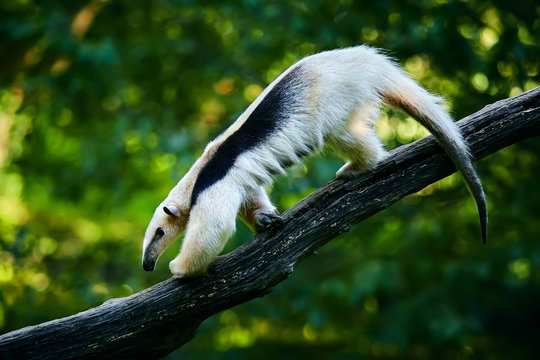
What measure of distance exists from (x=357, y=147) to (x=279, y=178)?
2.91m

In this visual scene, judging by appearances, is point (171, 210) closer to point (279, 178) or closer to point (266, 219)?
point (266, 219)

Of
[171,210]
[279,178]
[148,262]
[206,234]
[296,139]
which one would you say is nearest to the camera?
[206,234]

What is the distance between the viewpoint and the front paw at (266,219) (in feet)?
13.1

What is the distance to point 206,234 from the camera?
385 cm

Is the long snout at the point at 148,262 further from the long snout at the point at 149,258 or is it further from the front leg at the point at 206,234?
the front leg at the point at 206,234

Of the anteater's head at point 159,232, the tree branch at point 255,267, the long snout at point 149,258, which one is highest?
the anteater's head at point 159,232

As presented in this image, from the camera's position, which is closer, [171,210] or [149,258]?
[171,210]

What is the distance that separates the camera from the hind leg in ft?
13.5

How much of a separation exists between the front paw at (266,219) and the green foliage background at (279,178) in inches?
95.3

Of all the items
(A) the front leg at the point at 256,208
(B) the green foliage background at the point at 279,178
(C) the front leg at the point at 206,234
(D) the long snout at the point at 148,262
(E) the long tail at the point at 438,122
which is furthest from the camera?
(B) the green foliage background at the point at 279,178

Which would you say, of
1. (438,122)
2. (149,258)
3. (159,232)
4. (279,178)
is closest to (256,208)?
(159,232)

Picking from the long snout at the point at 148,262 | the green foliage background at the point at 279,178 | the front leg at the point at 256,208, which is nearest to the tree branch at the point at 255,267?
the front leg at the point at 256,208

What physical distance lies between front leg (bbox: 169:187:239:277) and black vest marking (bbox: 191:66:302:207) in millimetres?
151

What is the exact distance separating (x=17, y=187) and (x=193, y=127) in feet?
12.5
